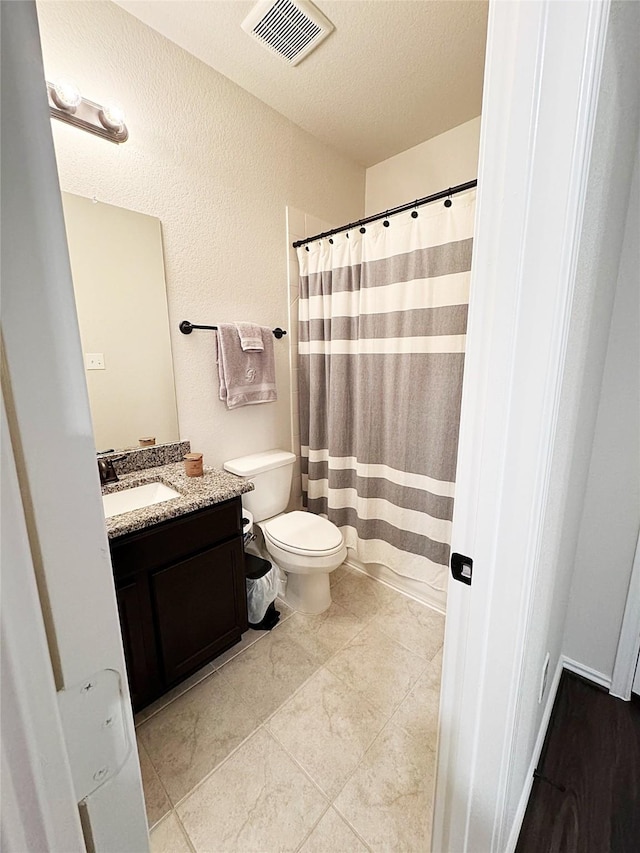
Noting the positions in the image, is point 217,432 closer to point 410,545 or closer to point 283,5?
point 410,545

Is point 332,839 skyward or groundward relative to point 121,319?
groundward

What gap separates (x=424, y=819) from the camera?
3.59 feet

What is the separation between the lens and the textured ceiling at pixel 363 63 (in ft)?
4.66

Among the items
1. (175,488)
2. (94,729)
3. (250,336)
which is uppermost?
(250,336)

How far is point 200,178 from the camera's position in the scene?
1740 mm

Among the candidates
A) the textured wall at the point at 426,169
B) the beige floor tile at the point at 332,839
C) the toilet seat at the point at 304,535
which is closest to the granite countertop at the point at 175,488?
the toilet seat at the point at 304,535

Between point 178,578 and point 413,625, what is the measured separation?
1.20 metres

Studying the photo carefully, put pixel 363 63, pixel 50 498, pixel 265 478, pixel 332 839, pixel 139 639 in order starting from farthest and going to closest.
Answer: pixel 265 478, pixel 363 63, pixel 139 639, pixel 332 839, pixel 50 498

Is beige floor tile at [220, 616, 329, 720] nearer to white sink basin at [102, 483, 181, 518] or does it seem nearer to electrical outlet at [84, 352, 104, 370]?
white sink basin at [102, 483, 181, 518]

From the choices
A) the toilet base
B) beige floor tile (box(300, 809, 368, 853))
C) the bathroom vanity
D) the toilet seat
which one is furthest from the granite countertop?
beige floor tile (box(300, 809, 368, 853))

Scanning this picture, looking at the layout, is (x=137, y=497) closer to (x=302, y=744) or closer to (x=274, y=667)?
(x=274, y=667)

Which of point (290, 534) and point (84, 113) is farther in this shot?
point (290, 534)

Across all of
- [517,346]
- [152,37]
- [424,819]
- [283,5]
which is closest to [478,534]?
[517,346]

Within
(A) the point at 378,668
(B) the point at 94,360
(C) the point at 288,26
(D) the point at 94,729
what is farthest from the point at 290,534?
(C) the point at 288,26
